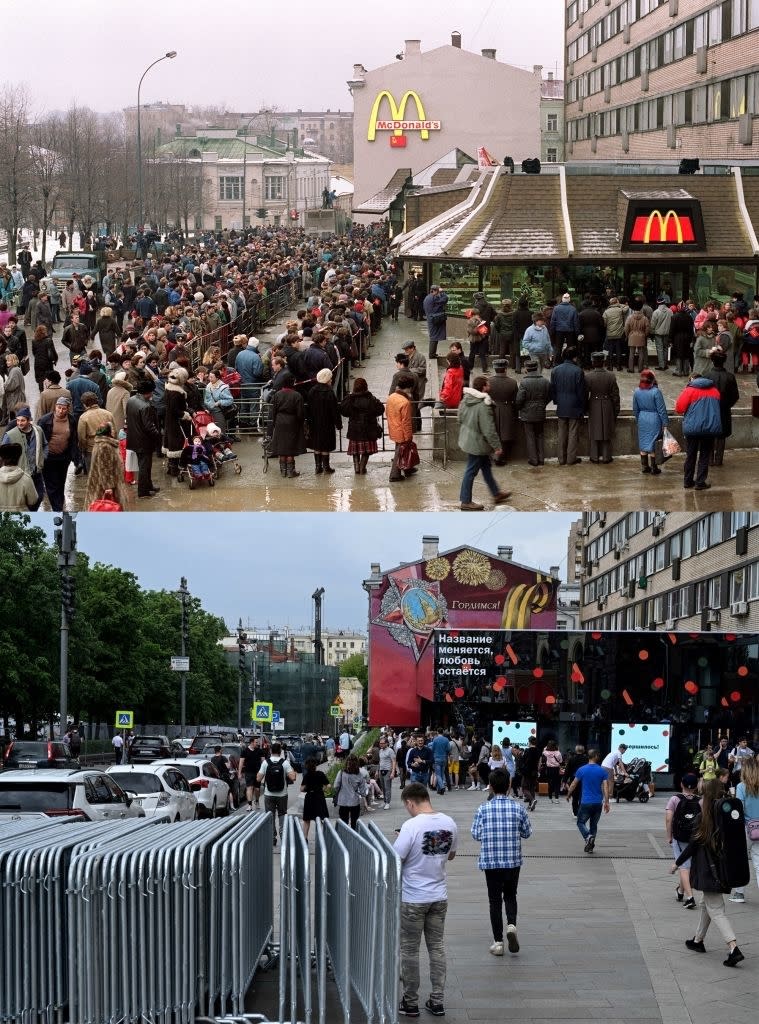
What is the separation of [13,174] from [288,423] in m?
66.0

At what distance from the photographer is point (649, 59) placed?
223 feet

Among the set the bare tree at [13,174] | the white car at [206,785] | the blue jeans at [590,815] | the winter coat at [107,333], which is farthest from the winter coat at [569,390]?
the bare tree at [13,174]

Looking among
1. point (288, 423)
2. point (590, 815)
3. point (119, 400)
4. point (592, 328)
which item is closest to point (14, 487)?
point (119, 400)

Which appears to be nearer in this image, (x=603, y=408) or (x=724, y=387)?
(x=724, y=387)

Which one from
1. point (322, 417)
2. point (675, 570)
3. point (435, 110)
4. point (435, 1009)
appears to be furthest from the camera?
point (435, 110)

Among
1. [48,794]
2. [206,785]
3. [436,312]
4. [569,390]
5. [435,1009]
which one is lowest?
[206,785]

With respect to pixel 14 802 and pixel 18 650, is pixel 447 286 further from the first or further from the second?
pixel 14 802

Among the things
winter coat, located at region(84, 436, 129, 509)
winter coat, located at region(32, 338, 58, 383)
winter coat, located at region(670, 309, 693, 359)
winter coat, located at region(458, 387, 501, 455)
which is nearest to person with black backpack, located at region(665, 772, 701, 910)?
winter coat, located at region(458, 387, 501, 455)

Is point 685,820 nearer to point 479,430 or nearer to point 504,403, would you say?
point 479,430

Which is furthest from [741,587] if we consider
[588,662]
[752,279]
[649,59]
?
[649,59]

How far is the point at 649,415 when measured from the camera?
20516 mm

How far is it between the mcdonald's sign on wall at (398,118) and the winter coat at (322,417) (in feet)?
277

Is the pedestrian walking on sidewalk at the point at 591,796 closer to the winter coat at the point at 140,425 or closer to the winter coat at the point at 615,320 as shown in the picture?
the winter coat at the point at 140,425

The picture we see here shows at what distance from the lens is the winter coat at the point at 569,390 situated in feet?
69.9
